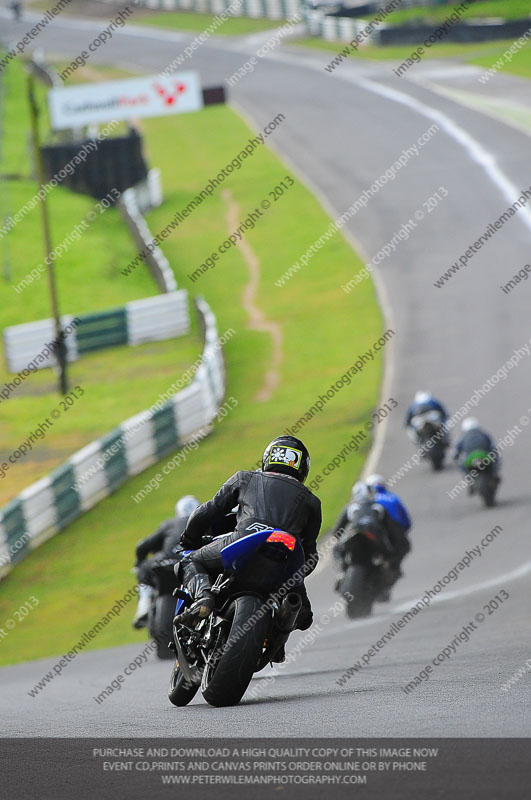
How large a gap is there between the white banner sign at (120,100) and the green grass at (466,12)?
15.9 m

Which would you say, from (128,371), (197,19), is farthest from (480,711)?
(197,19)

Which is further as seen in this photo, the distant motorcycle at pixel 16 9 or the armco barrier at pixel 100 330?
the distant motorcycle at pixel 16 9

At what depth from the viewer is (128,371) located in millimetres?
28344

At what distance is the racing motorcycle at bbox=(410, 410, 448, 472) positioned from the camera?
68.3 feet

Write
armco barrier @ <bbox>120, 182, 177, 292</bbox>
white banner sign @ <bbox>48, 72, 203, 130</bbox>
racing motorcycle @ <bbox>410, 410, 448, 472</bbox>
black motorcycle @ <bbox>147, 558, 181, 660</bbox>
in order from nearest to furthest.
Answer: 1. black motorcycle @ <bbox>147, 558, 181, 660</bbox>
2. racing motorcycle @ <bbox>410, 410, 448, 472</bbox>
3. armco barrier @ <bbox>120, 182, 177, 292</bbox>
4. white banner sign @ <bbox>48, 72, 203, 130</bbox>

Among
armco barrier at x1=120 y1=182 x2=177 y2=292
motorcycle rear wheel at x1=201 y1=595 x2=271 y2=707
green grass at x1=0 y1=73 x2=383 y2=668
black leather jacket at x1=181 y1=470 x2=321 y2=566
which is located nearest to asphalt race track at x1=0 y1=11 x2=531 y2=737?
motorcycle rear wheel at x1=201 y1=595 x2=271 y2=707

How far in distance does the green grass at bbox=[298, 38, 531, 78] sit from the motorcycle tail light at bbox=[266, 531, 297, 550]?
A: 46747 mm

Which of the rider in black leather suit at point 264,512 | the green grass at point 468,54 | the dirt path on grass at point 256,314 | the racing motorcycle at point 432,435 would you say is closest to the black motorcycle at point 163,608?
the rider in black leather suit at point 264,512

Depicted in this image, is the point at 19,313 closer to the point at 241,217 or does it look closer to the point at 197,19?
the point at 241,217

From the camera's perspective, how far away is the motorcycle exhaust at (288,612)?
23.7 ft

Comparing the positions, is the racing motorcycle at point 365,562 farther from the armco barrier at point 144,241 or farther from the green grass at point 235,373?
the armco barrier at point 144,241

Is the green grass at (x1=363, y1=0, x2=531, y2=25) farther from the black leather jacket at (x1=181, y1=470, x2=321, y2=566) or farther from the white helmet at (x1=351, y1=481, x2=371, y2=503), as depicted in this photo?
the black leather jacket at (x1=181, y1=470, x2=321, y2=566)

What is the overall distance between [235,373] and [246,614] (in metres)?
20.8
